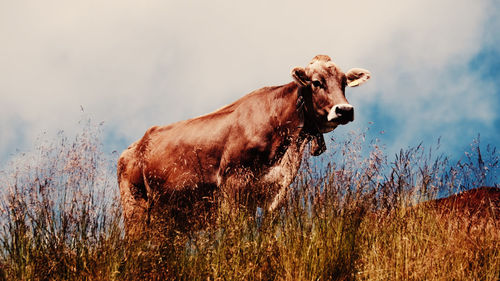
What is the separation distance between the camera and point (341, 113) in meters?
5.27

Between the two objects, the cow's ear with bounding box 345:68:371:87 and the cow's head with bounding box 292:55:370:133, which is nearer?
the cow's head with bounding box 292:55:370:133

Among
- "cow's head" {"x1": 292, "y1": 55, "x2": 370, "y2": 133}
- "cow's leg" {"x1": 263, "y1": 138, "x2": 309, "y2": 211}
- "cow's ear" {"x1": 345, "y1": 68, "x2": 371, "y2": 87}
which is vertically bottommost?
"cow's leg" {"x1": 263, "y1": 138, "x2": 309, "y2": 211}

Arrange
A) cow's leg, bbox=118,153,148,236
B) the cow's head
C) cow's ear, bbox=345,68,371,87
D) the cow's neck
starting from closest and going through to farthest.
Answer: the cow's head
the cow's neck
cow's ear, bbox=345,68,371,87
cow's leg, bbox=118,153,148,236

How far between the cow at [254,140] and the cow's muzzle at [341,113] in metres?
0.01

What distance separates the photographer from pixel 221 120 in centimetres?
629

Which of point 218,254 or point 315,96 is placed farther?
point 315,96

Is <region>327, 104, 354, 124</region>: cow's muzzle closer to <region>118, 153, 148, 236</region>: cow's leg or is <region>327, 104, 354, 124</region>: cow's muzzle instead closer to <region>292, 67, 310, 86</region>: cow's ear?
<region>292, 67, 310, 86</region>: cow's ear

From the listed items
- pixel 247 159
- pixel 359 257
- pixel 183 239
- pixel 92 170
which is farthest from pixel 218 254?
pixel 247 159

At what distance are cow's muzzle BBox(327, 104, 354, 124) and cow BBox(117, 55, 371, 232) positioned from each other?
0.01 meters

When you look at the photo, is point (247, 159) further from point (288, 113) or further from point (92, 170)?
point (92, 170)

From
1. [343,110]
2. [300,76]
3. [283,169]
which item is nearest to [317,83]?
[300,76]

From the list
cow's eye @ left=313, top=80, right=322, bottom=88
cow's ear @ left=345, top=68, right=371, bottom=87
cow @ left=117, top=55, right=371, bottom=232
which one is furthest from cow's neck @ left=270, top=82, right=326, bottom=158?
cow's ear @ left=345, top=68, right=371, bottom=87

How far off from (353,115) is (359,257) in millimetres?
1690

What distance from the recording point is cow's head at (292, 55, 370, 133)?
218 inches
